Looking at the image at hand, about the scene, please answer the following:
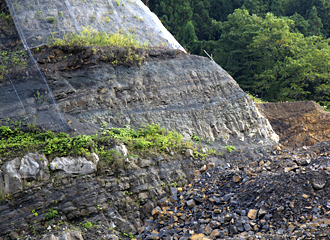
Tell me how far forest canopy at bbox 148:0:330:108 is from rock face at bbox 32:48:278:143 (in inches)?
321

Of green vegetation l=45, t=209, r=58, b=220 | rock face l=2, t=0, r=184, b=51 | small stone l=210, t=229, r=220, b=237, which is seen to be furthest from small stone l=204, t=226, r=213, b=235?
rock face l=2, t=0, r=184, b=51

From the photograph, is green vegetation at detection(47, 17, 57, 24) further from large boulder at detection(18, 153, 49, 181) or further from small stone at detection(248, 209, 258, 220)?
small stone at detection(248, 209, 258, 220)

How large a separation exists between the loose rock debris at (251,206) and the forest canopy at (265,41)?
1171 cm

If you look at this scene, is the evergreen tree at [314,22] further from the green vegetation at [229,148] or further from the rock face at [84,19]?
the green vegetation at [229,148]

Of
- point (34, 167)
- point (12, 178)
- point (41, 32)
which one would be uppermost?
point (41, 32)

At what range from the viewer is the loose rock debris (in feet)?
19.6

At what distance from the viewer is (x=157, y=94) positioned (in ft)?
34.6

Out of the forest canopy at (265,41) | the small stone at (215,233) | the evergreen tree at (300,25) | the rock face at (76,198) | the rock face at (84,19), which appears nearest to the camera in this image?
the small stone at (215,233)

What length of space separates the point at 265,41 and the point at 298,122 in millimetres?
8009

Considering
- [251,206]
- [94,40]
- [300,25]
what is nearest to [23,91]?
[94,40]

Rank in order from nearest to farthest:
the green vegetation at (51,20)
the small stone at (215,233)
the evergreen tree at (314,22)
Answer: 1. the small stone at (215,233)
2. the green vegetation at (51,20)
3. the evergreen tree at (314,22)

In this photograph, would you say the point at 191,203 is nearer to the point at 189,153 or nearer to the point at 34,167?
the point at 189,153

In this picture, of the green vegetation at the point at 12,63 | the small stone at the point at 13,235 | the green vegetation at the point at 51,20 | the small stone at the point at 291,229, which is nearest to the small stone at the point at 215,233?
the small stone at the point at 291,229

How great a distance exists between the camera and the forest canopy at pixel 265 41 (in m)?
18.6
